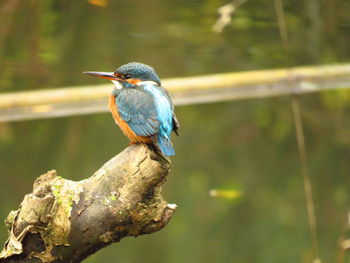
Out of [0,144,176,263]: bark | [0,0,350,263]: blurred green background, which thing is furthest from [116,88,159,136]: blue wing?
[0,0,350,263]: blurred green background

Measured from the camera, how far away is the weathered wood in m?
4.62

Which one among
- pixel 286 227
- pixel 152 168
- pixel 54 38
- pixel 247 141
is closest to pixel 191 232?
pixel 286 227

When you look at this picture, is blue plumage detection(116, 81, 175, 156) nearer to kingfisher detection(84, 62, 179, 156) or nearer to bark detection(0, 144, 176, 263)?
kingfisher detection(84, 62, 179, 156)

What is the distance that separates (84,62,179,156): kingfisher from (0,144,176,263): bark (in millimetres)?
255

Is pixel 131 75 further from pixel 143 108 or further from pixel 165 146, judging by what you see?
pixel 165 146

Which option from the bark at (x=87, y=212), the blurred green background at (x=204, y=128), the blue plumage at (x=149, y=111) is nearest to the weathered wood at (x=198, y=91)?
the blurred green background at (x=204, y=128)

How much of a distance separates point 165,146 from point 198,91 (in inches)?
113

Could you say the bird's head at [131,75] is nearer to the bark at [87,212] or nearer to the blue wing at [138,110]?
the blue wing at [138,110]

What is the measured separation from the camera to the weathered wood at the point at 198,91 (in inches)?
182

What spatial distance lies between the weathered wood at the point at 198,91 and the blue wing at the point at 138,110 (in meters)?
2.22

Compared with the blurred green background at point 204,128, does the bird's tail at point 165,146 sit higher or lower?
higher

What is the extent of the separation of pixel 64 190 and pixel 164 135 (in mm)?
537

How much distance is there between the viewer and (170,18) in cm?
525

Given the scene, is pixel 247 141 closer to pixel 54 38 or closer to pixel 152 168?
pixel 54 38
